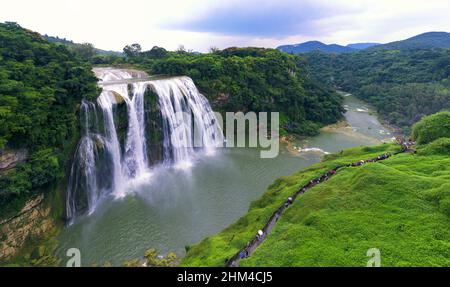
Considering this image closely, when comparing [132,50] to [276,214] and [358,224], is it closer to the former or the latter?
[276,214]

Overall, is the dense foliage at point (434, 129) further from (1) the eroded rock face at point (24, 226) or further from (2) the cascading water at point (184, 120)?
(1) the eroded rock face at point (24, 226)

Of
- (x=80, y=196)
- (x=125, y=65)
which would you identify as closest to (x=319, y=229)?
(x=80, y=196)

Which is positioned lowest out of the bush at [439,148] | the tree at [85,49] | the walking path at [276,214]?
the walking path at [276,214]

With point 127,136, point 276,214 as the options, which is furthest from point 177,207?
point 127,136

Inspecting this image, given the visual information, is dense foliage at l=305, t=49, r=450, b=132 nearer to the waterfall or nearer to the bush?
the bush

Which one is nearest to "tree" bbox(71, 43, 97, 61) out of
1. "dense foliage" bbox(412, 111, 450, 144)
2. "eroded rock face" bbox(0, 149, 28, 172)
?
"eroded rock face" bbox(0, 149, 28, 172)

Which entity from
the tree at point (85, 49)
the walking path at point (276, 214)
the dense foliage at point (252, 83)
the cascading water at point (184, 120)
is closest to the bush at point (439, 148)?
the walking path at point (276, 214)
